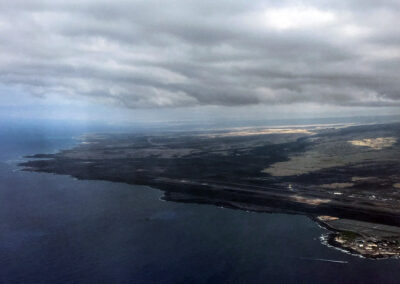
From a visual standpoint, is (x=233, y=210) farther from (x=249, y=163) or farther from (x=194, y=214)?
(x=249, y=163)

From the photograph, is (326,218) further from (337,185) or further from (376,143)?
(376,143)

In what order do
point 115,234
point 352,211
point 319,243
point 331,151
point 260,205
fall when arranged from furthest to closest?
point 331,151, point 260,205, point 352,211, point 115,234, point 319,243

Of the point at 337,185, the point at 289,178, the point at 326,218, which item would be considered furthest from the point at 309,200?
the point at 289,178

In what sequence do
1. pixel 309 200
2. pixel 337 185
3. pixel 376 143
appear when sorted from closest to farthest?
pixel 309 200
pixel 337 185
pixel 376 143

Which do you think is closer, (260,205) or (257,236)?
(257,236)

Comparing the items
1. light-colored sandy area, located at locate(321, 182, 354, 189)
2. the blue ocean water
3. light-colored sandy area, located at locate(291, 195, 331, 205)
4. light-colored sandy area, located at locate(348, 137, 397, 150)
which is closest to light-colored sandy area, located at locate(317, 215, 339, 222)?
the blue ocean water

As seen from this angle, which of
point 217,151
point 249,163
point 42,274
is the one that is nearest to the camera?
point 42,274

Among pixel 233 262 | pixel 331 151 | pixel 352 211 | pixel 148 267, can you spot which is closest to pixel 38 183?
pixel 148 267
